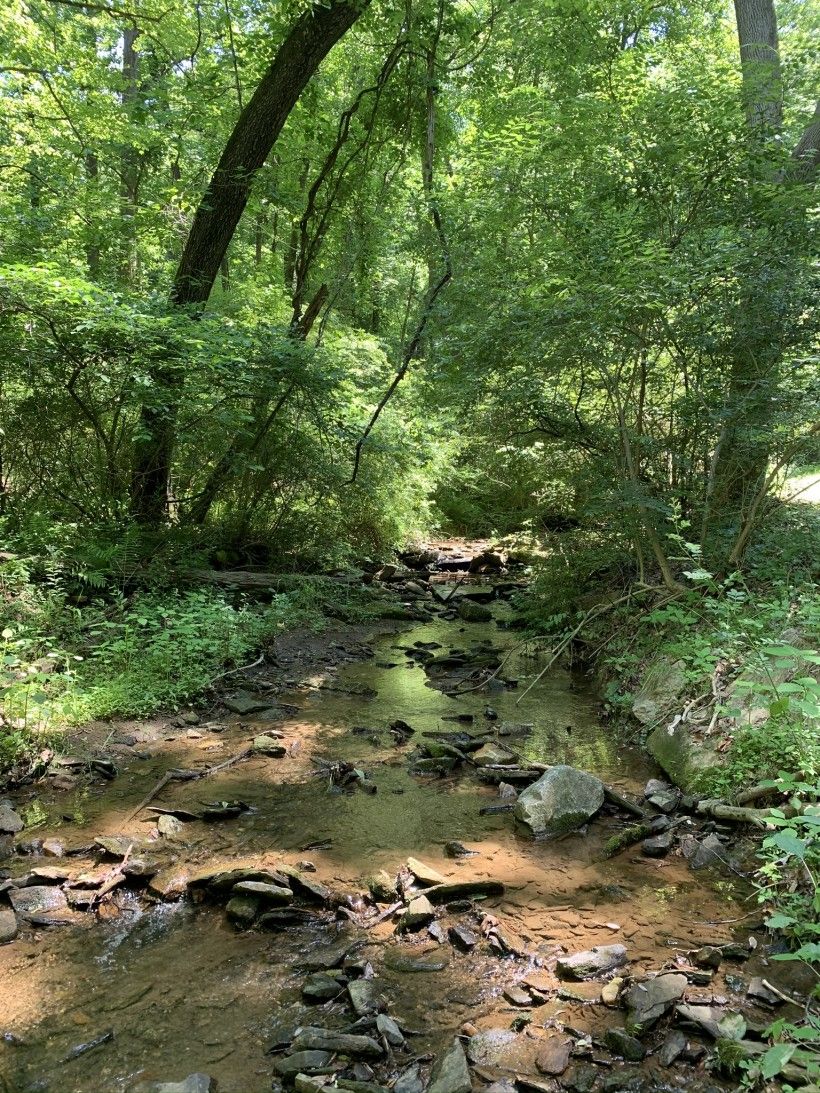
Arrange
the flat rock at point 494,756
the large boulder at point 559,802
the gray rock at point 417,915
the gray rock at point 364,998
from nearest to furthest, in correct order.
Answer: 1. the gray rock at point 364,998
2. the gray rock at point 417,915
3. the large boulder at point 559,802
4. the flat rock at point 494,756

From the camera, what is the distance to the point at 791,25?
1897 centimetres

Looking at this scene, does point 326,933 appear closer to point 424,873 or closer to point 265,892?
point 265,892

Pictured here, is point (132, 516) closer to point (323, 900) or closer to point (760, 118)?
point (323, 900)

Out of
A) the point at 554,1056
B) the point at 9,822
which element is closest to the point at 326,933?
the point at 554,1056

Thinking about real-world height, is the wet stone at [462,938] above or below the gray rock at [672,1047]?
below

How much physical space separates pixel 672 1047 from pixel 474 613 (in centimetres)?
844

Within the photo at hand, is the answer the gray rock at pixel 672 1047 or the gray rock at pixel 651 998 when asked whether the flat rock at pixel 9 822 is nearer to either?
the gray rock at pixel 651 998

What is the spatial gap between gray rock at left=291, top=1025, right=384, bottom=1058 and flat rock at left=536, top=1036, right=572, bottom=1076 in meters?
0.65

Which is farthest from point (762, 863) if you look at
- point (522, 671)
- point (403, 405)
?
point (403, 405)

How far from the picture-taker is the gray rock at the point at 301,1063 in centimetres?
269

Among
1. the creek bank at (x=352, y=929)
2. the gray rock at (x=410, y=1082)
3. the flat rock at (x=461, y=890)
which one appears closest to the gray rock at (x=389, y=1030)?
the creek bank at (x=352, y=929)

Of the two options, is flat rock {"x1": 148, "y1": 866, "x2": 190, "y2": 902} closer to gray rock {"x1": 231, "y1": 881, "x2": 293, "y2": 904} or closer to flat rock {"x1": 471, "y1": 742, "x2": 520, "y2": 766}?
gray rock {"x1": 231, "y1": 881, "x2": 293, "y2": 904}

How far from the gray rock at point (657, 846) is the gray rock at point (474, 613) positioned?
6.62 metres

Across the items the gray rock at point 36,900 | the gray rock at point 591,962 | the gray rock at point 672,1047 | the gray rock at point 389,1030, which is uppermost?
the gray rock at point 672,1047
